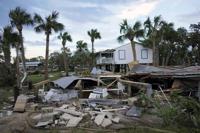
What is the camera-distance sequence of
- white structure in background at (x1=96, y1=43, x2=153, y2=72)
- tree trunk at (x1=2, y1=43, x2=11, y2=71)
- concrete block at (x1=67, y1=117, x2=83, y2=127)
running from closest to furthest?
1. concrete block at (x1=67, y1=117, x2=83, y2=127)
2. tree trunk at (x1=2, y1=43, x2=11, y2=71)
3. white structure in background at (x1=96, y1=43, x2=153, y2=72)

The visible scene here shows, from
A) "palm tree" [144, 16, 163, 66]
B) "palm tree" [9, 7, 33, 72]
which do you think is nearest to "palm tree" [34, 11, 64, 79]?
"palm tree" [9, 7, 33, 72]

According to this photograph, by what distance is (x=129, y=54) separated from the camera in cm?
5519

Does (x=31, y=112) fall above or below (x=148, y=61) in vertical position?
below

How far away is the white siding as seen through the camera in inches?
2164

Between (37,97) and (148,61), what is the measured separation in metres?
38.3

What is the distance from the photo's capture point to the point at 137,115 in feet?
44.6

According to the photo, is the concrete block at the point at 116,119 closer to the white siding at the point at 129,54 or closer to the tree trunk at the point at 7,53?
the tree trunk at the point at 7,53

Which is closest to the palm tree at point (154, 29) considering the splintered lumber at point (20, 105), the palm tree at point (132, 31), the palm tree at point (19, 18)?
the palm tree at point (132, 31)

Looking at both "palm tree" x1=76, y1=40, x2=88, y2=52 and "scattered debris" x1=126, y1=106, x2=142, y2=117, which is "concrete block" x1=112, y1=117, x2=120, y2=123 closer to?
"scattered debris" x1=126, y1=106, x2=142, y2=117

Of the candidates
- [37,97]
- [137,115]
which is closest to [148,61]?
[37,97]

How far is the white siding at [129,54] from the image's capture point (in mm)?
54969

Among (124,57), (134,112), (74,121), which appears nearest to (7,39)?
(124,57)

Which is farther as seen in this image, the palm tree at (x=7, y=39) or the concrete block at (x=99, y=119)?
the palm tree at (x=7, y=39)

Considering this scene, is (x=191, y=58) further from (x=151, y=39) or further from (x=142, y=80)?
(x=142, y=80)
